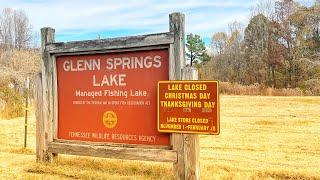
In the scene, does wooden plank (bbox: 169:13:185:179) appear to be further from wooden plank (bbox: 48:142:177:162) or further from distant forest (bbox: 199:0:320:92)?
distant forest (bbox: 199:0:320:92)

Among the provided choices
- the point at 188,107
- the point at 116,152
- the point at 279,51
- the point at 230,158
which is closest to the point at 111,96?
the point at 116,152

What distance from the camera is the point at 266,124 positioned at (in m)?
16.3

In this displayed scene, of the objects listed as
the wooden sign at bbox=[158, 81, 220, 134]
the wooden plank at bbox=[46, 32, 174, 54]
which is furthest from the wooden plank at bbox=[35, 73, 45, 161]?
the wooden sign at bbox=[158, 81, 220, 134]

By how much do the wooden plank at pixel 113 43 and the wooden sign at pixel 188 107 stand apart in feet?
2.29

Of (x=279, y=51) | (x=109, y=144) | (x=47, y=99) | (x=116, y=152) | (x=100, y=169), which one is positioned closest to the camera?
(x=116, y=152)

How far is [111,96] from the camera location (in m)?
7.70

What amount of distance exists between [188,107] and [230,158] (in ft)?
10.3

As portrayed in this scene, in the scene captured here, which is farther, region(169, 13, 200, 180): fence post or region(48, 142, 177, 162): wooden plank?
region(48, 142, 177, 162): wooden plank

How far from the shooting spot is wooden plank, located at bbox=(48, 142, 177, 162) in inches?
277

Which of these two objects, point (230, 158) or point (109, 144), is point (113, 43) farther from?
point (230, 158)

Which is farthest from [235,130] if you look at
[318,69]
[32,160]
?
[318,69]

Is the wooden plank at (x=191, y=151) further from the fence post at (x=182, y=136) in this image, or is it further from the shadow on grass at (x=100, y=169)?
the shadow on grass at (x=100, y=169)

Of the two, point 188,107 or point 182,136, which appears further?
point 182,136

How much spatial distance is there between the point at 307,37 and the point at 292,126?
1455 inches
